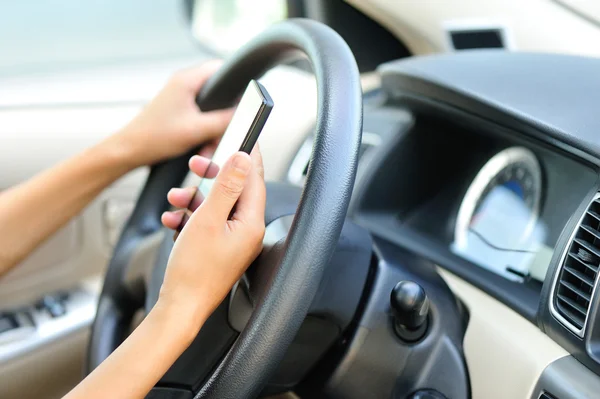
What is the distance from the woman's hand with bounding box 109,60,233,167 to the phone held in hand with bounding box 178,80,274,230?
151 mm

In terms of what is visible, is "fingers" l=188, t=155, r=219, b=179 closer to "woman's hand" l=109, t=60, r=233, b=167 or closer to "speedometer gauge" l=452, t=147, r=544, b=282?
"woman's hand" l=109, t=60, r=233, b=167

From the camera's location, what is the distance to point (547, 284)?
0.77m

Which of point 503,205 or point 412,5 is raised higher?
point 412,5

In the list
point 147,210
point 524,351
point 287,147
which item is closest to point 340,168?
point 524,351

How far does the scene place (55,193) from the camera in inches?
38.6

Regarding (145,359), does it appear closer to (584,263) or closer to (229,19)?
(584,263)

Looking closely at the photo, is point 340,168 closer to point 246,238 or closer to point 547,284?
point 246,238

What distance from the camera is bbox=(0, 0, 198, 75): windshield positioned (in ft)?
4.66

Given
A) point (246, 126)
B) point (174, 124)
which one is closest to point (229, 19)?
point (174, 124)

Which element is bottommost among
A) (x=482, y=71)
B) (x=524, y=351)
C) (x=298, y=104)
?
(x=524, y=351)

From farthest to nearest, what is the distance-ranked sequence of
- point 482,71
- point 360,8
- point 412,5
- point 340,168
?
point 360,8 → point 412,5 → point 482,71 → point 340,168

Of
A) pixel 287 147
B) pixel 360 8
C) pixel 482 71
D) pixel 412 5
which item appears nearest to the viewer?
pixel 482 71

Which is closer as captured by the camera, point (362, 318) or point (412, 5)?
point (362, 318)

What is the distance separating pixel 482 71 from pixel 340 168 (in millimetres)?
422
